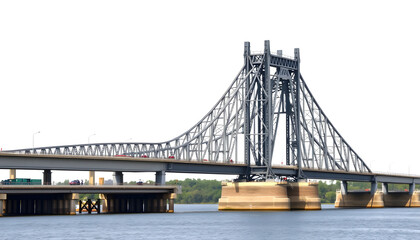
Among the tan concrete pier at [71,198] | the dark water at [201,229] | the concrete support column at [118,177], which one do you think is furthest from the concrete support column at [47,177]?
the concrete support column at [118,177]

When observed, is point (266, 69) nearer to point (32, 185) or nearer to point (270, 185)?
point (270, 185)

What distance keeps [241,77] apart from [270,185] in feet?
91.3

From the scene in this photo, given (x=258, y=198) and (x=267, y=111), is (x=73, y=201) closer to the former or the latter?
(x=258, y=198)

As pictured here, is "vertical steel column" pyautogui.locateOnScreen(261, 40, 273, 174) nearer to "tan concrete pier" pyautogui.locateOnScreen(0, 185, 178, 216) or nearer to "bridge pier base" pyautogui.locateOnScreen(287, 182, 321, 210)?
"bridge pier base" pyautogui.locateOnScreen(287, 182, 321, 210)

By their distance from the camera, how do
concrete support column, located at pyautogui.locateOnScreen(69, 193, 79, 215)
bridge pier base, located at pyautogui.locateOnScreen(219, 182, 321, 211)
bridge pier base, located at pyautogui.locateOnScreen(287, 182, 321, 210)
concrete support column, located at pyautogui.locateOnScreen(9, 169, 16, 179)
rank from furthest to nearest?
bridge pier base, located at pyautogui.locateOnScreen(287, 182, 321, 210) → bridge pier base, located at pyautogui.locateOnScreen(219, 182, 321, 211) → concrete support column, located at pyautogui.locateOnScreen(9, 169, 16, 179) → concrete support column, located at pyautogui.locateOnScreen(69, 193, 79, 215)

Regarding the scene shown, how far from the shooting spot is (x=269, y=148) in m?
181

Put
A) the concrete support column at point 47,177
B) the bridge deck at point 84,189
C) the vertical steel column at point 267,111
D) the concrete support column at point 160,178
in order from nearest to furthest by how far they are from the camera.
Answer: the bridge deck at point 84,189 → the concrete support column at point 47,177 → the concrete support column at point 160,178 → the vertical steel column at point 267,111

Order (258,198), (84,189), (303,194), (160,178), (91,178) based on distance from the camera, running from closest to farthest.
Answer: (84,189), (91,178), (160,178), (258,198), (303,194)

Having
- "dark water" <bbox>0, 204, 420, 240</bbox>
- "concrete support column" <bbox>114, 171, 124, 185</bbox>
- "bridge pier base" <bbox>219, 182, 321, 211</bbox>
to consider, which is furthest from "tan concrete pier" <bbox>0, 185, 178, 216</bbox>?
"bridge pier base" <bbox>219, 182, 321, 211</bbox>

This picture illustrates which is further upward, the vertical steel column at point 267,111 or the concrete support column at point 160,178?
the vertical steel column at point 267,111

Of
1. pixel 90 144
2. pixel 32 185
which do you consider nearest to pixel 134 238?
pixel 32 185

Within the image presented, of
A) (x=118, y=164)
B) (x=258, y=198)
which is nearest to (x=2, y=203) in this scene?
(x=118, y=164)

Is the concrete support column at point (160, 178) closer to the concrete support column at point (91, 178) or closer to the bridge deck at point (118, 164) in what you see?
the bridge deck at point (118, 164)

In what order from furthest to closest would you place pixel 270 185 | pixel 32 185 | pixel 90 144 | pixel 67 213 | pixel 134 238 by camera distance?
pixel 270 185
pixel 90 144
pixel 67 213
pixel 32 185
pixel 134 238
